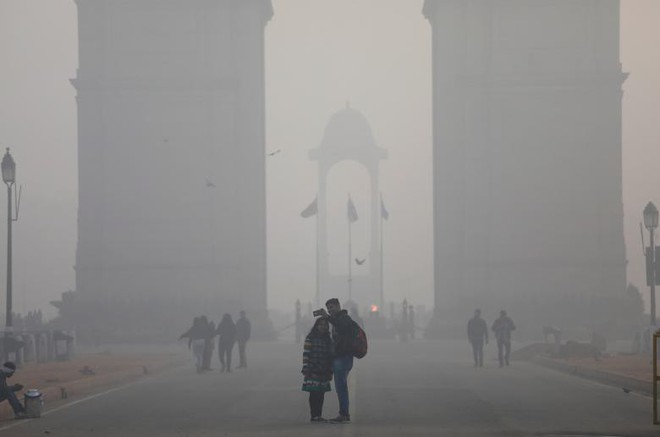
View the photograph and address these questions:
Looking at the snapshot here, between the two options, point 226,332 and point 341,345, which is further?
point 226,332

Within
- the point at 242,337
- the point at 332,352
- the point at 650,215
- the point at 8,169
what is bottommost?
the point at 242,337

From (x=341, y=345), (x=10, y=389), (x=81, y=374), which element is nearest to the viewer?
(x=341, y=345)

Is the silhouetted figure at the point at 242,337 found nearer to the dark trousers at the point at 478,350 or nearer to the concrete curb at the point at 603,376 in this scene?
the dark trousers at the point at 478,350

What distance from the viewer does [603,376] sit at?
35438mm

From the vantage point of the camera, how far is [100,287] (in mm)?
80750

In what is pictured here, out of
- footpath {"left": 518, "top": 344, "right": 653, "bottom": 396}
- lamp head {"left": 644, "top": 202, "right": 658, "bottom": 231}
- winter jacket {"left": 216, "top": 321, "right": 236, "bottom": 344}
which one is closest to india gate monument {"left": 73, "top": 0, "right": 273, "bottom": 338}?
footpath {"left": 518, "top": 344, "right": 653, "bottom": 396}

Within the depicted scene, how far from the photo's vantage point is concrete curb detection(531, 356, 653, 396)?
30.8m

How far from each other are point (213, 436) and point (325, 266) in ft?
338

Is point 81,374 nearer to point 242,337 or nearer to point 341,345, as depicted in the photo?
point 242,337

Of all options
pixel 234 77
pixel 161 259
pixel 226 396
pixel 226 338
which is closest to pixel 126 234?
pixel 161 259

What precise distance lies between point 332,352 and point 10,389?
508 centimetres

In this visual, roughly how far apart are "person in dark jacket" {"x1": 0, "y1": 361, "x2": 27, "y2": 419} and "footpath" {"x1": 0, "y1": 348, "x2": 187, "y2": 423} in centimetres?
26

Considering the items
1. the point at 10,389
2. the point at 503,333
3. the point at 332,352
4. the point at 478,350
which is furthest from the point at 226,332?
the point at 332,352

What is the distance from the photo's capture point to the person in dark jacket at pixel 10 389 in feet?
78.6
